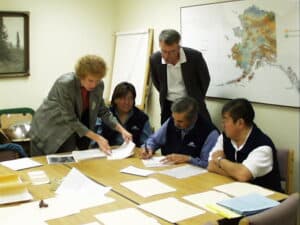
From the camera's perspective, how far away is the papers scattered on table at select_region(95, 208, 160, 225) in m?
1.80

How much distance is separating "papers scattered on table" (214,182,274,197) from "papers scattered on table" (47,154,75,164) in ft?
3.65

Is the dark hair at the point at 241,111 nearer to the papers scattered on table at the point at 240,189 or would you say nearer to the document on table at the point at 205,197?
the papers scattered on table at the point at 240,189

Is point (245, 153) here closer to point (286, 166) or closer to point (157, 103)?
point (286, 166)

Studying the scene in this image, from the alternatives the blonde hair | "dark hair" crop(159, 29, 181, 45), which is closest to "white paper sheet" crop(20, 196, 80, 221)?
the blonde hair

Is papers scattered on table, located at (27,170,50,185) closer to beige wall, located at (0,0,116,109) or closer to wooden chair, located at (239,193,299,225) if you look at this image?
wooden chair, located at (239,193,299,225)

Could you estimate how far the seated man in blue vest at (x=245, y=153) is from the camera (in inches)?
91.9

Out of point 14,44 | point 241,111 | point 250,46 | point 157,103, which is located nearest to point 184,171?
point 241,111

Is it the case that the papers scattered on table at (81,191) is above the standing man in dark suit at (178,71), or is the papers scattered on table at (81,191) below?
below

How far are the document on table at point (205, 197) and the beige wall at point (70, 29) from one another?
8.22ft

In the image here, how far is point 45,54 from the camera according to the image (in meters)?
4.97

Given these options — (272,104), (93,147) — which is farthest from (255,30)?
(93,147)

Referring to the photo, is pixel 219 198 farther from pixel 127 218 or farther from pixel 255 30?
pixel 255 30

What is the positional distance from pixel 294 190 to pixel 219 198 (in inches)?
53.3

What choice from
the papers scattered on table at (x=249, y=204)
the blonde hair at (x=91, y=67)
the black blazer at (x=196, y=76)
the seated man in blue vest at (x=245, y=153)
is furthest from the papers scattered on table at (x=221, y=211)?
the black blazer at (x=196, y=76)
